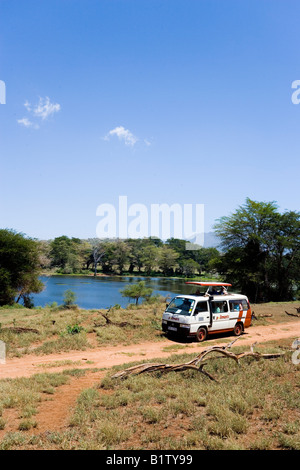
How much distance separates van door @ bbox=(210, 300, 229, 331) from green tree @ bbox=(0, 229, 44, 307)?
24507mm

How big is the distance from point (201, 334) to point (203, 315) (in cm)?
96

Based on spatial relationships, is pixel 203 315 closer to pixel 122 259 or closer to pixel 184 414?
pixel 184 414

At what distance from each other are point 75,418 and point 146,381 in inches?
102

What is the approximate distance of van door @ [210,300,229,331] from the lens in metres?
16.0

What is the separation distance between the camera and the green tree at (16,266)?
3334 centimetres

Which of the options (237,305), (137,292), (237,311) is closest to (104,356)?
(237,311)

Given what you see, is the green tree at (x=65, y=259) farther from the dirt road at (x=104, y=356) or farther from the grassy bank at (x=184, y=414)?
the grassy bank at (x=184, y=414)

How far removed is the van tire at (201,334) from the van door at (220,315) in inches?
19.1

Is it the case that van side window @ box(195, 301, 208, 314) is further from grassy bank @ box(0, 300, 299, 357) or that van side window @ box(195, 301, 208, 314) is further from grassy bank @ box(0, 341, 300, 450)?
grassy bank @ box(0, 341, 300, 450)

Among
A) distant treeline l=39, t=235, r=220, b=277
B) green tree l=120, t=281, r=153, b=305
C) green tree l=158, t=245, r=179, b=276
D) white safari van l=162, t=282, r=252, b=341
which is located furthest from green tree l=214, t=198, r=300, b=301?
green tree l=158, t=245, r=179, b=276

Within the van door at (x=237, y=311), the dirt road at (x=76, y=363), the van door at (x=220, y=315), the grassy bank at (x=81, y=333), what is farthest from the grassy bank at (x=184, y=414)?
the van door at (x=237, y=311)

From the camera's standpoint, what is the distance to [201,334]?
15.5 m
